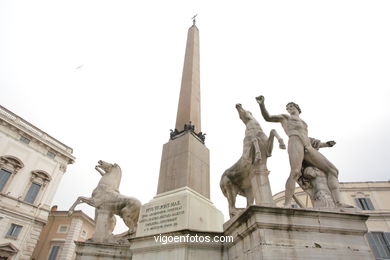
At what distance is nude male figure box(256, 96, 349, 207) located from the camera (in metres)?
4.14

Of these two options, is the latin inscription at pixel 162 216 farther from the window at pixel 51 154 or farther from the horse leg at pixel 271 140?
the window at pixel 51 154

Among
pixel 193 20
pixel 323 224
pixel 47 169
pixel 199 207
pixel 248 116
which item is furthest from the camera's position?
pixel 47 169

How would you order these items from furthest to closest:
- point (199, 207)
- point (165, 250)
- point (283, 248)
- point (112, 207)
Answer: point (112, 207) → point (199, 207) → point (165, 250) → point (283, 248)

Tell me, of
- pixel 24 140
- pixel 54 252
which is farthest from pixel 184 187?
pixel 54 252

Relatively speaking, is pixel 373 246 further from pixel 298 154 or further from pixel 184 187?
pixel 184 187

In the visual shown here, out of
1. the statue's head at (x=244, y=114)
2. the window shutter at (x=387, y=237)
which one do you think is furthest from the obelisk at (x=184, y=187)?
the window shutter at (x=387, y=237)

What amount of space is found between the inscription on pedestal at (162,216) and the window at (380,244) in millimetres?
20194

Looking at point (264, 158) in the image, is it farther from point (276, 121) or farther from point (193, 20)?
point (193, 20)

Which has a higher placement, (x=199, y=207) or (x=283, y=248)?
(x=199, y=207)

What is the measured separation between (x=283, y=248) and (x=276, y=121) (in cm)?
269

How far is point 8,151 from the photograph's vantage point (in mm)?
22359

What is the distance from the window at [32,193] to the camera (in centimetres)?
2303

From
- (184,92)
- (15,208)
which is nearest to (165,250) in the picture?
(184,92)

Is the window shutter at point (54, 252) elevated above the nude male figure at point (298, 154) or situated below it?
above
